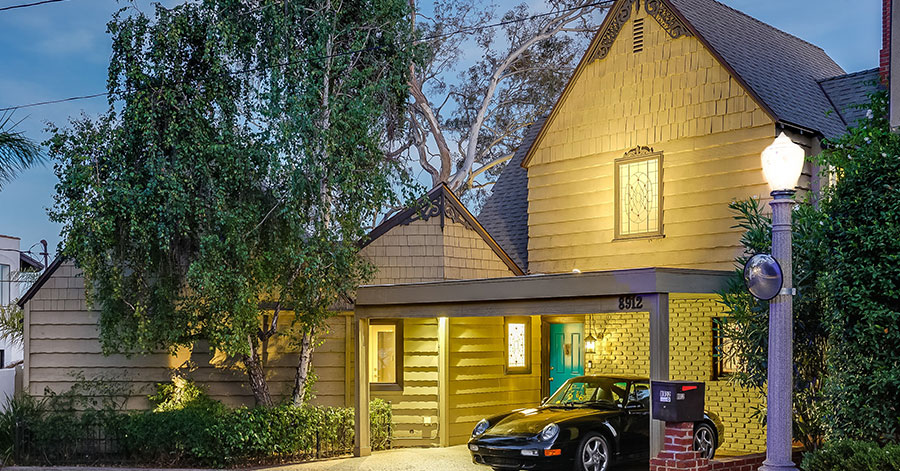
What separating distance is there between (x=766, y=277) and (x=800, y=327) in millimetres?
3741

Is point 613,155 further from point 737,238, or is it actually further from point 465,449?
point 465,449

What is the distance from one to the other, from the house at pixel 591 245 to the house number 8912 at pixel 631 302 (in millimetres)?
2346

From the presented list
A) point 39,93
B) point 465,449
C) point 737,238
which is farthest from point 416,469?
point 39,93

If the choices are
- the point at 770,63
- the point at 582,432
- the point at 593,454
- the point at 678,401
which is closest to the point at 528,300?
the point at 582,432

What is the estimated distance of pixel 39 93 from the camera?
351ft

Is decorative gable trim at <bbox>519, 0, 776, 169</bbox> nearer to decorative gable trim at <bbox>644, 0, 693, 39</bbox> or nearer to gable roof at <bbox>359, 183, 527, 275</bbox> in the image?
decorative gable trim at <bbox>644, 0, 693, 39</bbox>

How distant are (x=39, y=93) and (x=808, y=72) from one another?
4171 inches

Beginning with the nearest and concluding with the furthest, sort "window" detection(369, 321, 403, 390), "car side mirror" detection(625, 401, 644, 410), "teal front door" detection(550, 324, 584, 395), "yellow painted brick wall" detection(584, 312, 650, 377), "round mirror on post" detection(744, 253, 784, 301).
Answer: "round mirror on post" detection(744, 253, 784, 301), "car side mirror" detection(625, 401, 644, 410), "yellow painted brick wall" detection(584, 312, 650, 377), "window" detection(369, 321, 403, 390), "teal front door" detection(550, 324, 584, 395)

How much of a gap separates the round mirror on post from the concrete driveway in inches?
235

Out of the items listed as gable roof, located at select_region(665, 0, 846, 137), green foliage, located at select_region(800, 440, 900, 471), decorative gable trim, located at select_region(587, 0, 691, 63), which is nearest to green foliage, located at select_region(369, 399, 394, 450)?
decorative gable trim, located at select_region(587, 0, 691, 63)

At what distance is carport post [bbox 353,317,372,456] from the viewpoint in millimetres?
14398

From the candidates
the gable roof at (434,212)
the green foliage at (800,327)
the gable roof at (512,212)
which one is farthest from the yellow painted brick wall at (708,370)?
the gable roof at (434,212)

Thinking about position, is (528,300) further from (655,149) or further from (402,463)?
(655,149)

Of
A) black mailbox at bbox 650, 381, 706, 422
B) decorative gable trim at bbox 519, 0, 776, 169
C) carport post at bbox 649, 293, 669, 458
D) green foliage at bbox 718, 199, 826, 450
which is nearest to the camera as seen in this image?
black mailbox at bbox 650, 381, 706, 422
